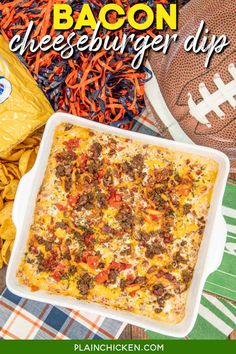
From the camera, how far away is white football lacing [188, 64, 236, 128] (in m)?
2.19

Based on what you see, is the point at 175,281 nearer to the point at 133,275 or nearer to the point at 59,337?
the point at 133,275

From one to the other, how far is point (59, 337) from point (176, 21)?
56.2 inches

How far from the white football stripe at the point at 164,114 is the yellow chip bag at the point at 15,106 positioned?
1.50 feet

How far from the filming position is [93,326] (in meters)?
2.57

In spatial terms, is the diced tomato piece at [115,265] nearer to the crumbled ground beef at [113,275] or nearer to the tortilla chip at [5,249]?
the crumbled ground beef at [113,275]

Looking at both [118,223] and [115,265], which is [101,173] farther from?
[115,265]

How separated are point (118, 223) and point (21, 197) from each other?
1.27 feet

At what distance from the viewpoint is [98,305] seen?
7.39 feet

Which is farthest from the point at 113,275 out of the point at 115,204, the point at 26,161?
the point at 26,161

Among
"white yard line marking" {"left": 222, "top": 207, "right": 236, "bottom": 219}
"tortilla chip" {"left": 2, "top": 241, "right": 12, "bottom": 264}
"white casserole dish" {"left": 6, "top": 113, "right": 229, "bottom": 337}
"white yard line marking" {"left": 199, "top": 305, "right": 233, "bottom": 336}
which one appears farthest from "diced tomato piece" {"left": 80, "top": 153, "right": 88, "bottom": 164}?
"white yard line marking" {"left": 199, "top": 305, "right": 233, "bottom": 336}

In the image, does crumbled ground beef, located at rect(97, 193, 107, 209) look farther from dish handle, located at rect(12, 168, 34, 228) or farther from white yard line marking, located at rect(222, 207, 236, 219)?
white yard line marking, located at rect(222, 207, 236, 219)

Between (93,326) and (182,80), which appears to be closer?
(182,80)
